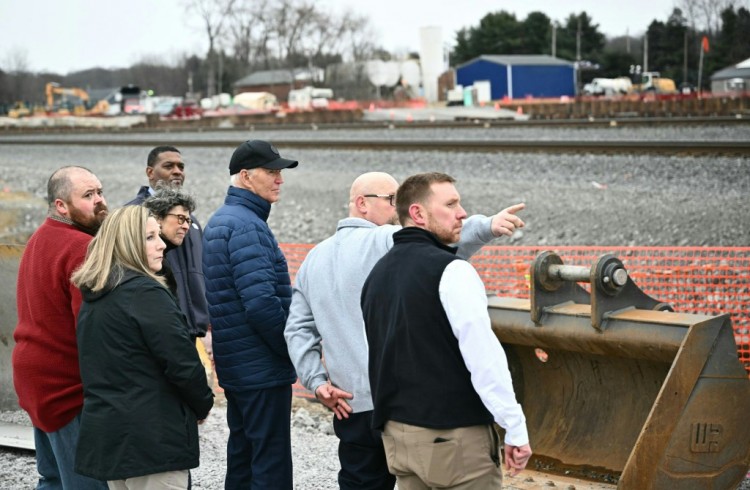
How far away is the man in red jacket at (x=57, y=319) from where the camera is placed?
4637mm

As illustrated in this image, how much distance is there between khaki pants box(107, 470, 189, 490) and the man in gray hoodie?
2.30 feet

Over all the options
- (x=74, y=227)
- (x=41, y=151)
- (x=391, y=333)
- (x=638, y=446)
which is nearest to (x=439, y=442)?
(x=391, y=333)

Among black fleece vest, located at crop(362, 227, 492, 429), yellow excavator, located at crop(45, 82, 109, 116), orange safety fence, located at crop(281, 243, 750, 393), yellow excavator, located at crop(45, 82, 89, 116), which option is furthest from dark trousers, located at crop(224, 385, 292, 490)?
yellow excavator, located at crop(45, 82, 89, 116)

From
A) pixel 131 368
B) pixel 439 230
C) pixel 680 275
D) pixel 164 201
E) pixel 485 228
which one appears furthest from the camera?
pixel 680 275

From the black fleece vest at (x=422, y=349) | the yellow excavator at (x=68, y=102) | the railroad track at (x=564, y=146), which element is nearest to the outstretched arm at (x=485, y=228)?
the black fleece vest at (x=422, y=349)

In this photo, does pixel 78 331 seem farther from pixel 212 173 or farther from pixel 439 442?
pixel 212 173

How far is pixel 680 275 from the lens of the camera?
9148mm

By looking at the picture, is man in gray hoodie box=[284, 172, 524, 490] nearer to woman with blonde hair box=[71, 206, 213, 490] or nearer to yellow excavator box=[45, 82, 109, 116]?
woman with blonde hair box=[71, 206, 213, 490]

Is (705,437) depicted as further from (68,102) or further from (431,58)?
(68,102)

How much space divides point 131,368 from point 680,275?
6.42 m

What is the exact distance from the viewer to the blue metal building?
217 feet

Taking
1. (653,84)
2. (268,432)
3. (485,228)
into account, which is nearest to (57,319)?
(268,432)

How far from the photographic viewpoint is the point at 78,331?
415 cm

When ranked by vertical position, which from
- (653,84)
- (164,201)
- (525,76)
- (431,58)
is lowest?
(164,201)
